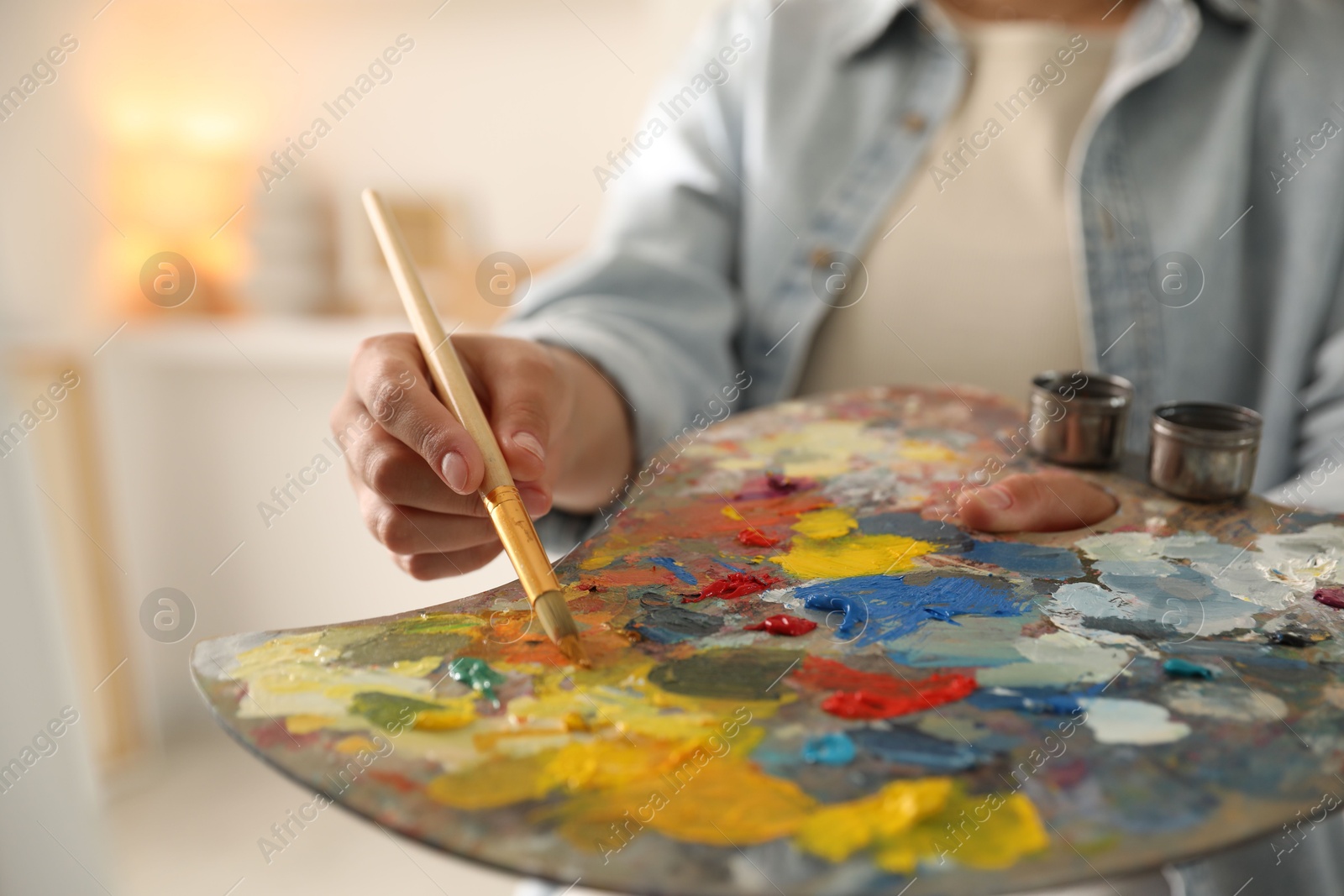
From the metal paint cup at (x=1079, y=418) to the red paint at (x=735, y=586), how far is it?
20cm

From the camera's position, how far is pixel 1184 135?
0.73 meters

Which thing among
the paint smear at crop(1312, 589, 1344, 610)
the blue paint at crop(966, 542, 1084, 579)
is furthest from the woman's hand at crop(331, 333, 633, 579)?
the paint smear at crop(1312, 589, 1344, 610)

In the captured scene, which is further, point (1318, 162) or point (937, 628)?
point (1318, 162)

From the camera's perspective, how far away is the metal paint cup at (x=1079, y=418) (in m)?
0.51

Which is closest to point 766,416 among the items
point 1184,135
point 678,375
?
point 678,375

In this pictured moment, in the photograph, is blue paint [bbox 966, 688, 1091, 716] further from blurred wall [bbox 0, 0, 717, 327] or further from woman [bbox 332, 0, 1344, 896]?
blurred wall [bbox 0, 0, 717, 327]

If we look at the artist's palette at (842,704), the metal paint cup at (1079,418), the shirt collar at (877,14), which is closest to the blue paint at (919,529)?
the artist's palette at (842,704)

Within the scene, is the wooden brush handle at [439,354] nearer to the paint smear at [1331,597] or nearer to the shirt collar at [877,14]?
the paint smear at [1331,597]

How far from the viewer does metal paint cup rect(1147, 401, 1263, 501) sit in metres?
0.47

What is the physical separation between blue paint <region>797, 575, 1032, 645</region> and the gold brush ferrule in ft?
0.34

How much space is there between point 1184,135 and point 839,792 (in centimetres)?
64

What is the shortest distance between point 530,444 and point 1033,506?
0.23 metres

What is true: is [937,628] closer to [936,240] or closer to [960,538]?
[960,538]

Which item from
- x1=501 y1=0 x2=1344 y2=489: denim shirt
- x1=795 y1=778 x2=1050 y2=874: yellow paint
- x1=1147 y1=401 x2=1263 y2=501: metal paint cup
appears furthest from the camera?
x1=501 y1=0 x2=1344 y2=489: denim shirt
